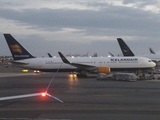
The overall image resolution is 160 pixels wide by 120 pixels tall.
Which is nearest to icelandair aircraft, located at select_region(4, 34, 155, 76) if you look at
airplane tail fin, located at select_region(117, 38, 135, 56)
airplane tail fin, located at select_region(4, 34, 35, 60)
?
airplane tail fin, located at select_region(4, 34, 35, 60)

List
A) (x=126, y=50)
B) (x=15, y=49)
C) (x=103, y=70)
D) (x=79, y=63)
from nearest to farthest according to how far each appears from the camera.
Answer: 1. (x=103, y=70)
2. (x=79, y=63)
3. (x=15, y=49)
4. (x=126, y=50)

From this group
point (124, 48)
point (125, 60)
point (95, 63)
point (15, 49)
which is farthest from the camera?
point (124, 48)

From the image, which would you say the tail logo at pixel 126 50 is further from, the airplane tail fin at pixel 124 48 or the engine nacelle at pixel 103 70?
the engine nacelle at pixel 103 70

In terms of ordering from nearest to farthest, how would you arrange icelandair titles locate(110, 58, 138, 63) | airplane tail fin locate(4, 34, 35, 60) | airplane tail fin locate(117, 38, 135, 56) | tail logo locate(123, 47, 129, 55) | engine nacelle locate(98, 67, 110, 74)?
engine nacelle locate(98, 67, 110, 74) < icelandair titles locate(110, 58, 138, 63) < airplane tail fin locate(4, 34, 35, 60) < airplane tail fin locate(117, 38, 135, 56) < tail logo locate(123, 47, 129, 55)

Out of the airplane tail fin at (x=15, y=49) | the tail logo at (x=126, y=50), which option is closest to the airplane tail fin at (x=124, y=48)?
the tail logo at (x=126, y=50)

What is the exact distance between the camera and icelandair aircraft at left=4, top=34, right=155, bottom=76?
167ft

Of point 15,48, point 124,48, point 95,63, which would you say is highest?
point 124,48

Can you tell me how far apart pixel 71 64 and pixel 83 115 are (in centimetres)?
3792

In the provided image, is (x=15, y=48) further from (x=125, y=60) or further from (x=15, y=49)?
(x=125, y=60)

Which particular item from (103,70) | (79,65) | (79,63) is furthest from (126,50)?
(103,70)

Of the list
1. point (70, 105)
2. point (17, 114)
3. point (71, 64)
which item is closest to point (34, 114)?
point (17, 114)

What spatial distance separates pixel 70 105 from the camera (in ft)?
55.4

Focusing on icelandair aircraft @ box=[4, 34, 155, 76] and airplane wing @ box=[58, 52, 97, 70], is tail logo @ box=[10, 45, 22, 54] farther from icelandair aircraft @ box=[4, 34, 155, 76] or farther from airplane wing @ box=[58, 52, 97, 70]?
airplane wing @ box=[58, 52, 97, 70]

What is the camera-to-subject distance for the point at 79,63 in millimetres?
52438
